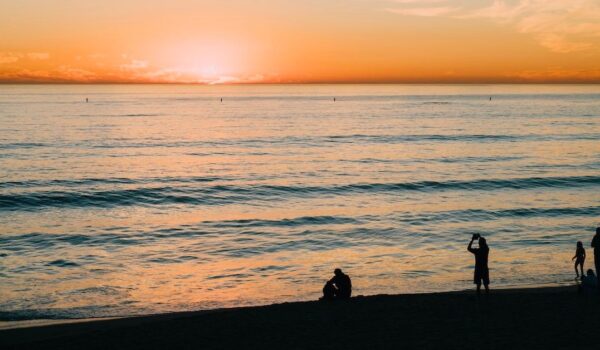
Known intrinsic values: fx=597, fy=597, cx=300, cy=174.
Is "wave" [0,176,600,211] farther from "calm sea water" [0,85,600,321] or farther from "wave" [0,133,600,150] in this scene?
"wave" [0,133,600,150]

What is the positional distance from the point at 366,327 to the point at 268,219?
19.2 m

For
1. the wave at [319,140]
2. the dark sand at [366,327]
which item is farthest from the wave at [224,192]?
the wave at [319,140]

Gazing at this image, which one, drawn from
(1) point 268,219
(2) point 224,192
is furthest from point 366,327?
(2) point 224,192

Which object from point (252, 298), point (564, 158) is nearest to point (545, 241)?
point (252, 298)

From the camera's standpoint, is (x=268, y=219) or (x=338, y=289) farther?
(x=268, y=219)

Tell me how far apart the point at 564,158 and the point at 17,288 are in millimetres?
52519

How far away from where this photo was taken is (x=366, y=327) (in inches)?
559

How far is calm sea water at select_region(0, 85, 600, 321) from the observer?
20.9m

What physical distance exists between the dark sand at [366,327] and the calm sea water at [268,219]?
3.07 meters

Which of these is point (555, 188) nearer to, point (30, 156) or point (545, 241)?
point (545, 241)

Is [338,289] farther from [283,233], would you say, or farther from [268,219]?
[268,219]

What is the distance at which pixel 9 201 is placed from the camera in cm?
3769

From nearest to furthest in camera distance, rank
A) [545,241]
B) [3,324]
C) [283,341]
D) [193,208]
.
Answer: [283,341] < [3,324] < [545,241] < [193,208]

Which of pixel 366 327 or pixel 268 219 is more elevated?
pixel 366 327
